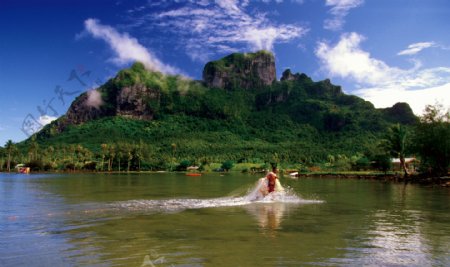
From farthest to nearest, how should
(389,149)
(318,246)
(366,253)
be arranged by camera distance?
1. (389,149)
2. (318,246)
3. (366,253)

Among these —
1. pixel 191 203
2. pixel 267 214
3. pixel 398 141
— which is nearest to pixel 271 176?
pixel 191 203

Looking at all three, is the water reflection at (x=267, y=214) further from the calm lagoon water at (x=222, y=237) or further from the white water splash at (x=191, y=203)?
the white water splash at (x=191, y=203)

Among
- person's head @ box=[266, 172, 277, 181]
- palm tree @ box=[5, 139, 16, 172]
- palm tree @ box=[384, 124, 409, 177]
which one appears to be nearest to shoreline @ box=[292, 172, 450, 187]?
palm tree @ box=[384, 124, 409, 177]

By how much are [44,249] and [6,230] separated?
5131 millimetres

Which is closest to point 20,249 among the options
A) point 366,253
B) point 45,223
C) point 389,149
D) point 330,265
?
point 45,223

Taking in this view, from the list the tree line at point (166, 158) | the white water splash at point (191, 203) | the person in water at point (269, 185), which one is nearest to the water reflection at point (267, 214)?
the white water splash at point (191, 203)

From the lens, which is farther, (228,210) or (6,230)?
(228,210)

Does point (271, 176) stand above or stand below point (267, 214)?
above

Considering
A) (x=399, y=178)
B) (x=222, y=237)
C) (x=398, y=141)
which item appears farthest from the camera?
(x=398, y=141)

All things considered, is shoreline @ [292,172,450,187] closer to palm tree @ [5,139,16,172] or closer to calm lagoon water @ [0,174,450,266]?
calm lagoon water @ [0,174,450,266]

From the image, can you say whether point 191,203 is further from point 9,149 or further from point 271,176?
point 9,149

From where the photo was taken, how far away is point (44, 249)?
1263cm

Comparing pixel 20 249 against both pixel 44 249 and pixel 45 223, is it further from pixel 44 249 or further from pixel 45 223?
pixel 45 223

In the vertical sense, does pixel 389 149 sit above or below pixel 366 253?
above
